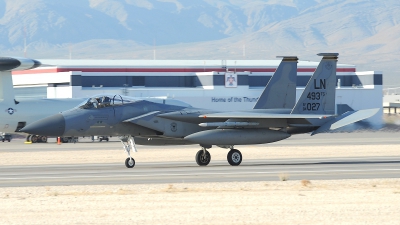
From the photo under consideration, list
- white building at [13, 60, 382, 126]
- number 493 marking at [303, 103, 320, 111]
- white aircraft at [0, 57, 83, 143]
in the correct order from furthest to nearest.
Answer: white building at [13, 60, 382, 126], white aircraft at [0, 57, 83, 143], number 493 marking at [303, 103, 320, 111]

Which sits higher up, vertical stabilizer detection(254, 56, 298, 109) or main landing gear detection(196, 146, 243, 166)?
vertical stabilizer detection(254, 56, 298, 109)

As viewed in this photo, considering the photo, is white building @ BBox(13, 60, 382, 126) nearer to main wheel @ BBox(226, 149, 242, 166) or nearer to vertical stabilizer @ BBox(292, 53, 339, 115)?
vertical stabilizer @ BBox(292, 53, 339, 115)

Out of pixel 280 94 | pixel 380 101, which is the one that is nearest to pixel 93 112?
pixel 280 94

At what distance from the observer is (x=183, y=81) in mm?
82875

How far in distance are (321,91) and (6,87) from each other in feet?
57.5

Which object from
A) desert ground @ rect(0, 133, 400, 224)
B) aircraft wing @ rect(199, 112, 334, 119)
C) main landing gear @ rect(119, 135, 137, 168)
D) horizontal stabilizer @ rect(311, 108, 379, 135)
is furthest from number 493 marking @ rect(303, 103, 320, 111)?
desert ground @ rect(0, 133, 400, 224)

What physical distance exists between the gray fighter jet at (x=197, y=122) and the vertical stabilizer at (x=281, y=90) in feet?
2.06

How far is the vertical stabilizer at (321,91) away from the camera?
3070cm

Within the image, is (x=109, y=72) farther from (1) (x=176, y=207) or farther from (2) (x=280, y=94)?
(1) (x=176, y=207)

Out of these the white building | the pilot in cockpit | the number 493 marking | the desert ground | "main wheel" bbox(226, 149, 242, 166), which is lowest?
the desert ground

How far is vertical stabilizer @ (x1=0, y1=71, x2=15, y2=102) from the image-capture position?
39812 millimetres

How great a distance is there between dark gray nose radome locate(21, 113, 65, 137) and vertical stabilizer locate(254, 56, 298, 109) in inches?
307

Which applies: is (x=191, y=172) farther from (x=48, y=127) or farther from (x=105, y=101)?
(x=48, y=127)

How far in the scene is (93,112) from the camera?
28766 millimetres
